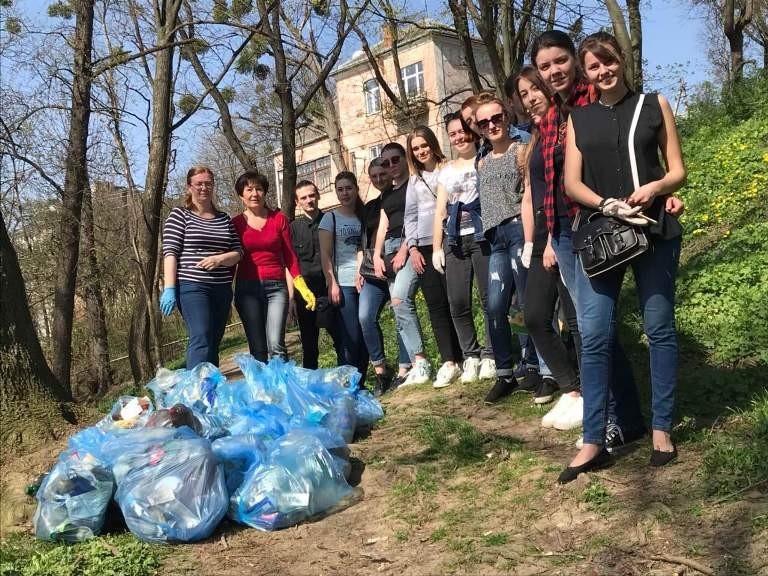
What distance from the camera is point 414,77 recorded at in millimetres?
35062

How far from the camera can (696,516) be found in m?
2.88

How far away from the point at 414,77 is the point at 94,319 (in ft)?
76.3

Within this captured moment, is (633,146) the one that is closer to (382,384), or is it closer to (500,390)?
(500,390)

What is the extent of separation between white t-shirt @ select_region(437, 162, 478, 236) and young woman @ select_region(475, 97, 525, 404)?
0.18 m

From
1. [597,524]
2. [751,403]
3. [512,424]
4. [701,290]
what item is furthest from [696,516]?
[701,290]

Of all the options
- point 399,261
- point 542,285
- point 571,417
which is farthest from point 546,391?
point 399,261

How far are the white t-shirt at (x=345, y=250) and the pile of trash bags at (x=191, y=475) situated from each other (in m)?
1.92

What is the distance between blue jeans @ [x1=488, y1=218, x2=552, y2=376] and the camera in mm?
Answer: 4875

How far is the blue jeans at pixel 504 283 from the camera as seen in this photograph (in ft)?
16.0

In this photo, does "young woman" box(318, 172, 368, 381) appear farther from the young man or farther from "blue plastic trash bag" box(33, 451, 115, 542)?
"blue plastic trash bag" box(33, 451, 115, 542)

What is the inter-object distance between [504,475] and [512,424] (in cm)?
86

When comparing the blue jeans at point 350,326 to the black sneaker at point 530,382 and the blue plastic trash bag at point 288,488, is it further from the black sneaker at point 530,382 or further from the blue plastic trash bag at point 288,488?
the blue plastic trash bag at point 288,488

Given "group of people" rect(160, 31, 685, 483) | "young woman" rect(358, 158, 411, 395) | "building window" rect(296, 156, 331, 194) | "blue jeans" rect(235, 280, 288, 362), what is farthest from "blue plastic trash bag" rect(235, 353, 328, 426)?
"building window" rect(296, 156, 331, 194)

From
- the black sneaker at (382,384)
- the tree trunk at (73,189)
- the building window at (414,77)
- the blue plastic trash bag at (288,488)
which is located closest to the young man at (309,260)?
the black sneaker at (382,384)
